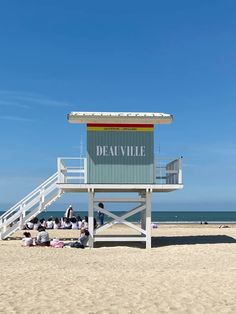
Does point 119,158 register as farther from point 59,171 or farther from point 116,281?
point 116,281

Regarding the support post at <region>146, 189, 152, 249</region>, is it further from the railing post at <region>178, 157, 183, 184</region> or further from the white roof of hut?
the white roof of hut

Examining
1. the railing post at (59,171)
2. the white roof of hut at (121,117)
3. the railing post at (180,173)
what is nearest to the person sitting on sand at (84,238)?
the railing post at (59,171)

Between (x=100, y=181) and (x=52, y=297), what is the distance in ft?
37.3

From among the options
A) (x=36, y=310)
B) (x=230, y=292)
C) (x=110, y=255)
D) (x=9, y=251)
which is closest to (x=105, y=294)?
(x=36, y=310)

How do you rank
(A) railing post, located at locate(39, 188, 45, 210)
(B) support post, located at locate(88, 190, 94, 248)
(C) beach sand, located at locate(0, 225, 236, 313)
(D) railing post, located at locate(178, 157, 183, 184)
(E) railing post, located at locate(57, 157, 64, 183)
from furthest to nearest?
1. (A) railing post, located at locate(39, 188, 45, 210)
2. (B) support post, located at locate(88, 190, 94, 248)
3. (D) railing post, located at locate(178, 157, 183, 184)
4. (E) railing post, located at locate(57, 157, 64, 183)
5. (C) beach sand, located at locate(0, 225, 236, 313)

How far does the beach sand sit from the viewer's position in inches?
376

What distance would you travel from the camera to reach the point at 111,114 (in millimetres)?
21250

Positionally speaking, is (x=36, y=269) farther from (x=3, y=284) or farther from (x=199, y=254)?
(x=199, y=254)

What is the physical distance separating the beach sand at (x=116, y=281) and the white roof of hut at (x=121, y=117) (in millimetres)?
5307

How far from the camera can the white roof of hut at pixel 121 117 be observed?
21203 millimetres

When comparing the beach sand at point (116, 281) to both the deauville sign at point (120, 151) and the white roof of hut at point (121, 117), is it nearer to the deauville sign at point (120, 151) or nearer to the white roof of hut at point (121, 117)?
the deauville sign at point (120, 151)

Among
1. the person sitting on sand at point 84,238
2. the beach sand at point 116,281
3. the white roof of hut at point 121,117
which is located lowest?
the beach sand at point 116,281

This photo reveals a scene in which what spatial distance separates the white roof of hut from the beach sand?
209 inches

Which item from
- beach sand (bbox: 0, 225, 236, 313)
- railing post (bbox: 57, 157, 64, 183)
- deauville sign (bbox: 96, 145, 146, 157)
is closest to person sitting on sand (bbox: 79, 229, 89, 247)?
beach sand (bbox: 0, 225, 236, 313)
